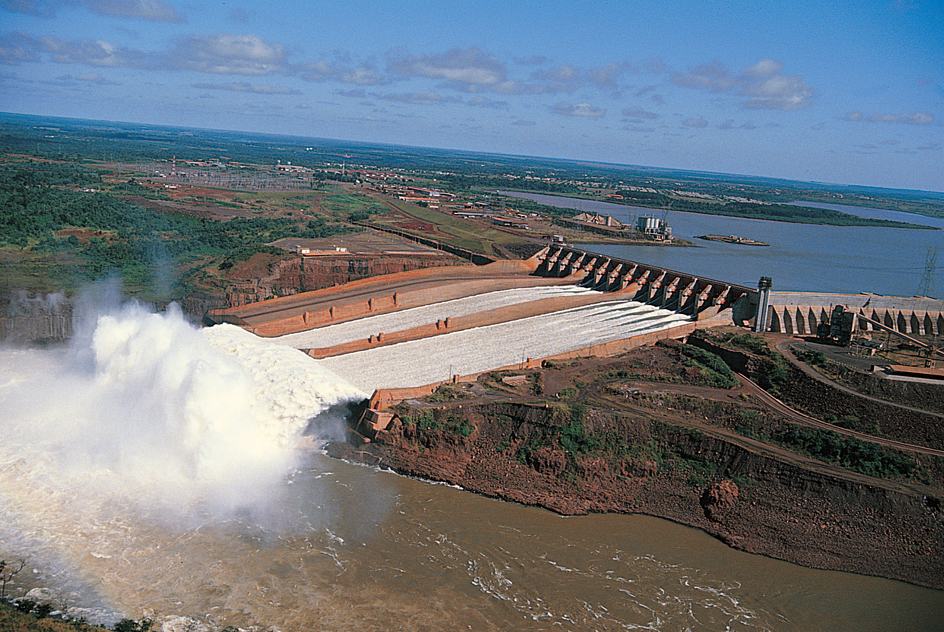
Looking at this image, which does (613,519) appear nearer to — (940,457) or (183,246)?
(940,457)

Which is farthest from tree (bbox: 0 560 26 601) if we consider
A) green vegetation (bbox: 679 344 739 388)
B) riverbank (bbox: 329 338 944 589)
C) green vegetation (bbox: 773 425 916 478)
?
green vegetation (bbox: 679 344 739 388)

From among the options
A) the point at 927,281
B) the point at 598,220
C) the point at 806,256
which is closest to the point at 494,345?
the point at 927,281

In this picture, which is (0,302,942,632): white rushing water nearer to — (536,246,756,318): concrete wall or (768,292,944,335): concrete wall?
(768,292,944,335): concrete wall

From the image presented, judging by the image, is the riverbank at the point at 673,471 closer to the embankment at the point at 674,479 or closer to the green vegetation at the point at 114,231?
the embankment at the point at 674,479

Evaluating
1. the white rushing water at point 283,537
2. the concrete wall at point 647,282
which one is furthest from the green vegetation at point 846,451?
the concrete wall at point 647,282

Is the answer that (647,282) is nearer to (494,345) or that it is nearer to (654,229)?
(494,345)

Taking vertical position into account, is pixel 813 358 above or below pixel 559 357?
above

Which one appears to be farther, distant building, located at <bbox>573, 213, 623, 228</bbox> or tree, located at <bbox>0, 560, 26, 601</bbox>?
distant building, located at <bbox>573, 213, 623, 228</bbox>
